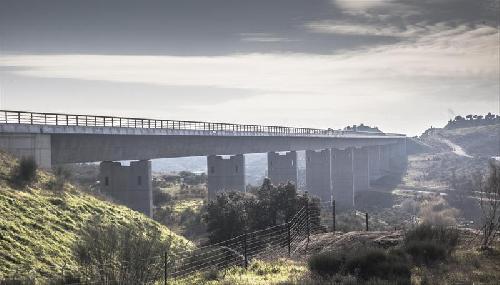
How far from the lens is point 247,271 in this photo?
2048cm

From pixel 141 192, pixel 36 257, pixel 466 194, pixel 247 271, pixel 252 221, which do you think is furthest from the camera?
pixel 466 194

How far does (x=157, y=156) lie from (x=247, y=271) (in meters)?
30.5

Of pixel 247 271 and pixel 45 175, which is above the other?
pixel 45 175

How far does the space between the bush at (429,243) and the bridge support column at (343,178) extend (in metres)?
78.3

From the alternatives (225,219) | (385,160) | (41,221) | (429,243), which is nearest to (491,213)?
(429,243)

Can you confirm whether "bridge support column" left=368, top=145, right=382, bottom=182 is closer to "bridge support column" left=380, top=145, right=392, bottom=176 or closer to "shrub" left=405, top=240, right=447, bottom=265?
"bridge support column" left=380, top=145, right=392, bottom=176

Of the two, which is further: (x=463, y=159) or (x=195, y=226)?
(x=463, y=159)

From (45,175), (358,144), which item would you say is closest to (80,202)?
(45,175)

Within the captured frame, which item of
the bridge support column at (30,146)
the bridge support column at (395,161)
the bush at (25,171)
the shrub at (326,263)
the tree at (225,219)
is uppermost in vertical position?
the bridge support column at (30,146)

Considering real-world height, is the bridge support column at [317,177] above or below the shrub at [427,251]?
below

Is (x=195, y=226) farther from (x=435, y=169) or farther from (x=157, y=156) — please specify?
(x=435, y=169)

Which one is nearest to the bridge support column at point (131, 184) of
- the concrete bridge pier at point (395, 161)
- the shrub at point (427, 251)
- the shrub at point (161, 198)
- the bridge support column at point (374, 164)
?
the shrub at point (161, 198)

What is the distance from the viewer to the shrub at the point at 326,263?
59.0 ft

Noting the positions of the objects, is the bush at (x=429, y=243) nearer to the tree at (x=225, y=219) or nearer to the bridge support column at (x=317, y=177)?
the tree at (x=225, y=219)
